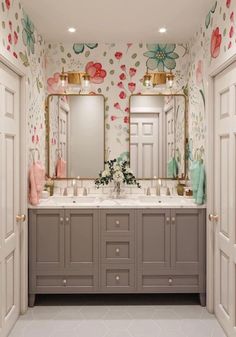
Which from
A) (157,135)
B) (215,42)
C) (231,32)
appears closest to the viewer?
(231,32)

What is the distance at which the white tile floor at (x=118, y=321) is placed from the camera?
10.1 feet

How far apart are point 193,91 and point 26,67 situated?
68.4 inches

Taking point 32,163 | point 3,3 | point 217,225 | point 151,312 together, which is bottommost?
point 151,312

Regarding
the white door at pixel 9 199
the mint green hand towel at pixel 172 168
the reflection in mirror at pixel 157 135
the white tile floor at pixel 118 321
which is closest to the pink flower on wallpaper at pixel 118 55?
the reflection in mirror at pixel 157 135

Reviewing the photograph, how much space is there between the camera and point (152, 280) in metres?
3.64

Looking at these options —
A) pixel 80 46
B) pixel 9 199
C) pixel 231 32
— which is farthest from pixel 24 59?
pixel 231 32

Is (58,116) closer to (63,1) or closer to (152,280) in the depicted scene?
(63,1)

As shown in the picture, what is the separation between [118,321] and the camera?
330 cm

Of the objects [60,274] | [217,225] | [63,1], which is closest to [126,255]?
[60,274]

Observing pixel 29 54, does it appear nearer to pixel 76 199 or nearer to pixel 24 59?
pixel 24 59

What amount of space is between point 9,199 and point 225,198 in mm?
1713

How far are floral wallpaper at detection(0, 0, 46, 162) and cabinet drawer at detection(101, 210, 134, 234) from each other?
0.93m

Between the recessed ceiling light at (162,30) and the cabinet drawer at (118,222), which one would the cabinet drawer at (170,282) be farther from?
Answer: the recessed ceiling light at (162,30)

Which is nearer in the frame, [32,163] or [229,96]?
[229,96]
